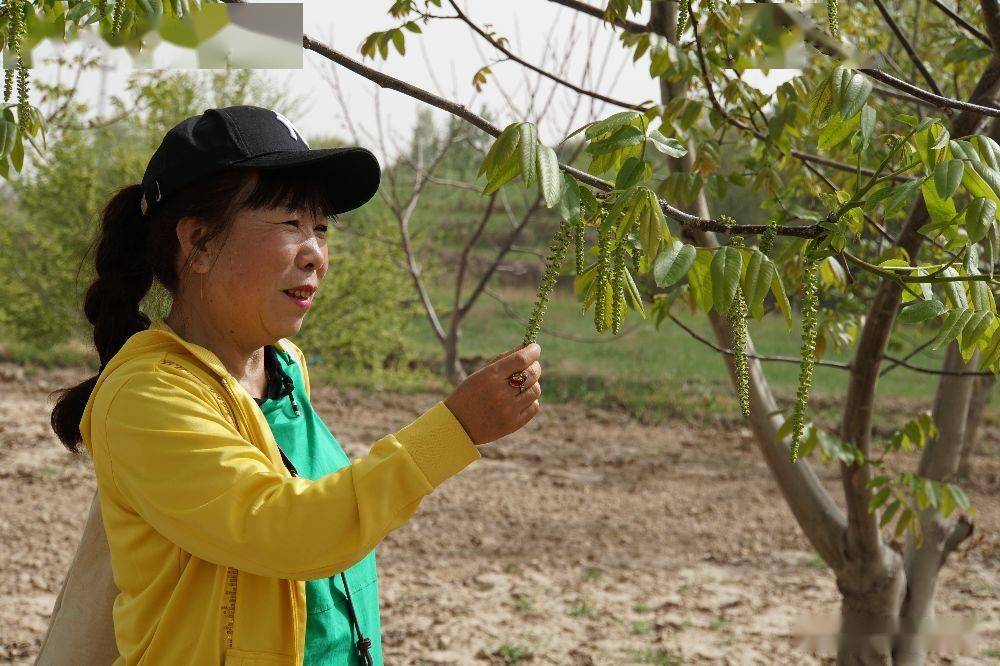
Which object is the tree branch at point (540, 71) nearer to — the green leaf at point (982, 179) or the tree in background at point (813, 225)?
the tree in background at point (813, 225)

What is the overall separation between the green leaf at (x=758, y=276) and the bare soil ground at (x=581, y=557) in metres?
2.83

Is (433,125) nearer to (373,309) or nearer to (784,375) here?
(373,309)

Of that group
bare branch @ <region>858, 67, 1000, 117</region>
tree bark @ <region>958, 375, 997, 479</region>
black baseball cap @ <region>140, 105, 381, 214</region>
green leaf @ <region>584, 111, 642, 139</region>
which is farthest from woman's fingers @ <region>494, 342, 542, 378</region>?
tree bark @ <region>958, 375, 997, 479</region>

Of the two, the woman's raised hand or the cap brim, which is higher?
the cap brim

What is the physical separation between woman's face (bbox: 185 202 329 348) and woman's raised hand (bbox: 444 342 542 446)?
1.02 ft

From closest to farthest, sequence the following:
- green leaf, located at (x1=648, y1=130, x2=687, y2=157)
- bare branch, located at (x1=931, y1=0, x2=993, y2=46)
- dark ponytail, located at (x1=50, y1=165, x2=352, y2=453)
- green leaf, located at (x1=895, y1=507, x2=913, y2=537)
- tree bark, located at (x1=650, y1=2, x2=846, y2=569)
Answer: green leaf, located at (x1=648, y1=130, x2=687, y2=157), dark ponytail, located at (x1=50, y1=165, x2=352, y2=453), bare branch, located at (x1=931, y1=0, x2=993, y2=46), green leaf, located at (x1=895, y1=507, x2=913, y2=537), tree bark, located at (x1=650, y1=2, x2=846, y2=569)

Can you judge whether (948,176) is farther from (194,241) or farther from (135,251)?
(135,251)

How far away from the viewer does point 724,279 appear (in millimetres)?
1351

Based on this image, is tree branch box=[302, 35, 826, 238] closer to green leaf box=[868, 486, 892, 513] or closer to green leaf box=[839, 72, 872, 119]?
green leaf box=[839, 72, 872, 119]

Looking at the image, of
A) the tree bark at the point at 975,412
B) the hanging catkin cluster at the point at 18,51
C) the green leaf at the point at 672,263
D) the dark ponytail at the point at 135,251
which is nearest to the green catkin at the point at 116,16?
the hanging catkin cluster at the point at 18,51

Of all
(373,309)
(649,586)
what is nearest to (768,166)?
(649,586)

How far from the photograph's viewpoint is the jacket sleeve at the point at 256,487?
1.27m

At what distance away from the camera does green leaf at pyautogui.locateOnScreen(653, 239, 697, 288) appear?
52.3 inches

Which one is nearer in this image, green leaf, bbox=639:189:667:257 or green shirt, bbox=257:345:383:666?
green leaf, bbox=639:189:667:257
